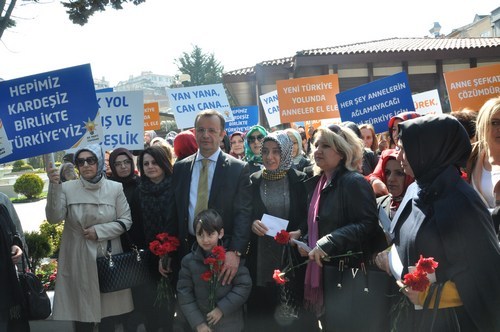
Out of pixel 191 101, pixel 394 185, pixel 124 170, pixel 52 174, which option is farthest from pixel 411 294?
pixel 191 101

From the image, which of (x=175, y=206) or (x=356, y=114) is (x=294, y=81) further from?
(x=175, y=206)

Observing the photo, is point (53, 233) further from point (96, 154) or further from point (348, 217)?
point (348, 217)

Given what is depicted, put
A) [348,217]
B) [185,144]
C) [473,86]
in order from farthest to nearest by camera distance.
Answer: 1. [473,86]
2. [185,144]
3. [348,217]

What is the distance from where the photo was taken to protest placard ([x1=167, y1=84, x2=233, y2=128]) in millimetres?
8289

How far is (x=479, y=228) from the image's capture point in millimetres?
2121

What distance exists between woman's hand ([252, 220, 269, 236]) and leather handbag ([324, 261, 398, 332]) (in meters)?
0.72

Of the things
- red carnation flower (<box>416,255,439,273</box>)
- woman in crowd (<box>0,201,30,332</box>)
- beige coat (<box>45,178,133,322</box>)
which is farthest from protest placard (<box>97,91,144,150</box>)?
red carnation flower (<box>416,255,439,273</box>)

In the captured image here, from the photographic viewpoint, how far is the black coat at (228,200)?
3.63 metres

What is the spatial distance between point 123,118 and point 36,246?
75.9 inches

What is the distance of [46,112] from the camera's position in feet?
13.0

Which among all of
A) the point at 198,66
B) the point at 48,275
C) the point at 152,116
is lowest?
the point at 48,275

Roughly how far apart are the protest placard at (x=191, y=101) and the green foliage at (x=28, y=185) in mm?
14974

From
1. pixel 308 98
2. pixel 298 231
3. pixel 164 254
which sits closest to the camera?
pixel 298 231

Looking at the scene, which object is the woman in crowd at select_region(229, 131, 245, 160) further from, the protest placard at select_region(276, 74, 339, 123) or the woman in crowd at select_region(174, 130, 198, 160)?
the woman in crowd at select_region(174, 130, 198, 160)
